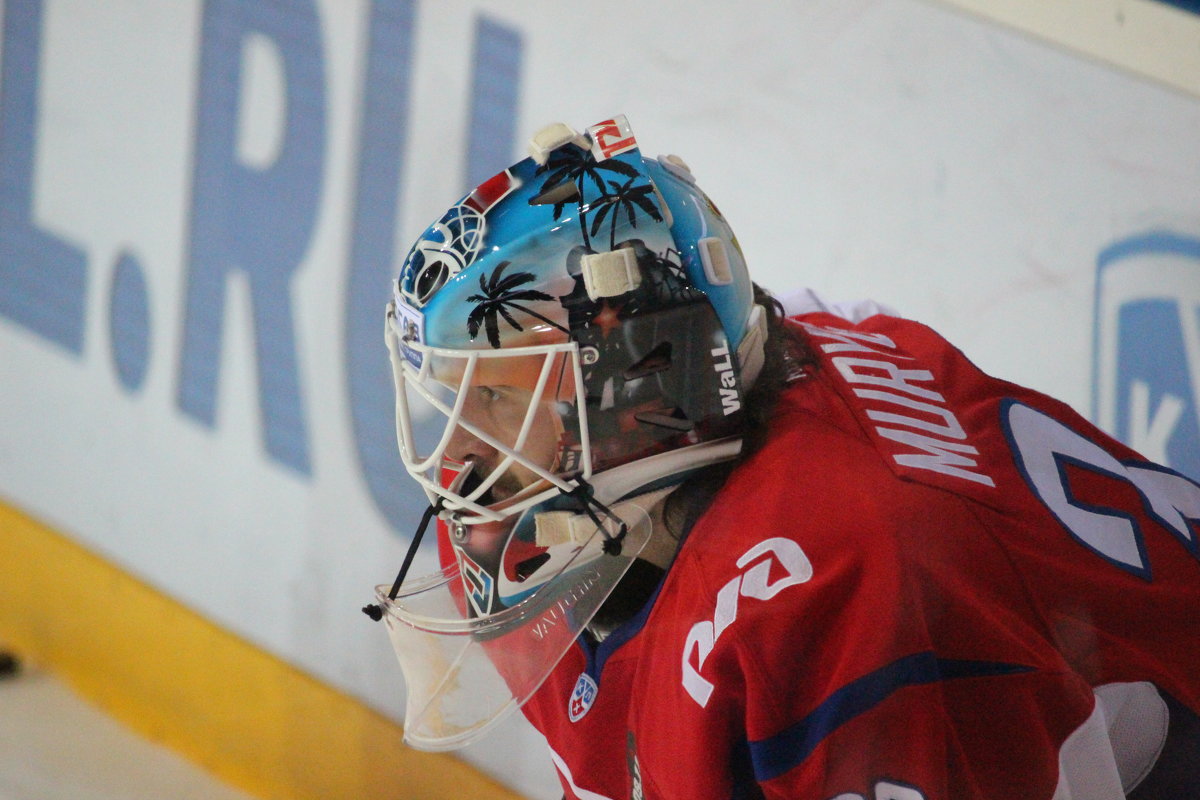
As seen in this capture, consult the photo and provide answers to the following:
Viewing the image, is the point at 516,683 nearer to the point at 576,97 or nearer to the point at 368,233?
the point at 576,97

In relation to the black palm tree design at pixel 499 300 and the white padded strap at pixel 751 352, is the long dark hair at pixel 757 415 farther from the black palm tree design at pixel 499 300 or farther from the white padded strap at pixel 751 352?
the black palm tree design at pixel 499 300

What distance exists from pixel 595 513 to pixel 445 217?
1.09 feet

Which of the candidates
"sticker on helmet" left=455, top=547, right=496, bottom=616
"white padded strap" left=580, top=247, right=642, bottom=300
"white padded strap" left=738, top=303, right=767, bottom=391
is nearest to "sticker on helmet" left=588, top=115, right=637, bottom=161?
"white padded strap" left=580, top=247, right=642, bottom=300

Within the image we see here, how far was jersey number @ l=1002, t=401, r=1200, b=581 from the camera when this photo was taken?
3.56 ft

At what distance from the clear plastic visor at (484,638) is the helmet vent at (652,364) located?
14 cm

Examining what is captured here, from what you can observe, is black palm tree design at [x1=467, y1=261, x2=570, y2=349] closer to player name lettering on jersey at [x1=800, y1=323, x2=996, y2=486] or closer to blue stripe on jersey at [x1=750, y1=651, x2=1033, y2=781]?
player name lettering on jersey at [x1=800, y1=323, x2=996, y2=486]

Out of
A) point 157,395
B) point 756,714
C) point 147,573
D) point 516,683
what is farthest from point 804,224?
point 147,573

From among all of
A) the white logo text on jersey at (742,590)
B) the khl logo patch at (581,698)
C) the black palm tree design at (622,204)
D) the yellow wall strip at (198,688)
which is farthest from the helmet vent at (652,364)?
the yellow wall strip at (198,688)

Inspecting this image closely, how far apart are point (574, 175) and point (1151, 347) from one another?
747mm

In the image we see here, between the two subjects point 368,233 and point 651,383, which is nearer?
point 651,383

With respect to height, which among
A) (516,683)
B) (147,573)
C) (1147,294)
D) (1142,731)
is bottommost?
(147,573)

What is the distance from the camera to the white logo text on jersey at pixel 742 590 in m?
0.99

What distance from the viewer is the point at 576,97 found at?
1927 millimetres

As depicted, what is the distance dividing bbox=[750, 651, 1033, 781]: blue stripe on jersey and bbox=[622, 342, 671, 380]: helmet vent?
0.36 m
